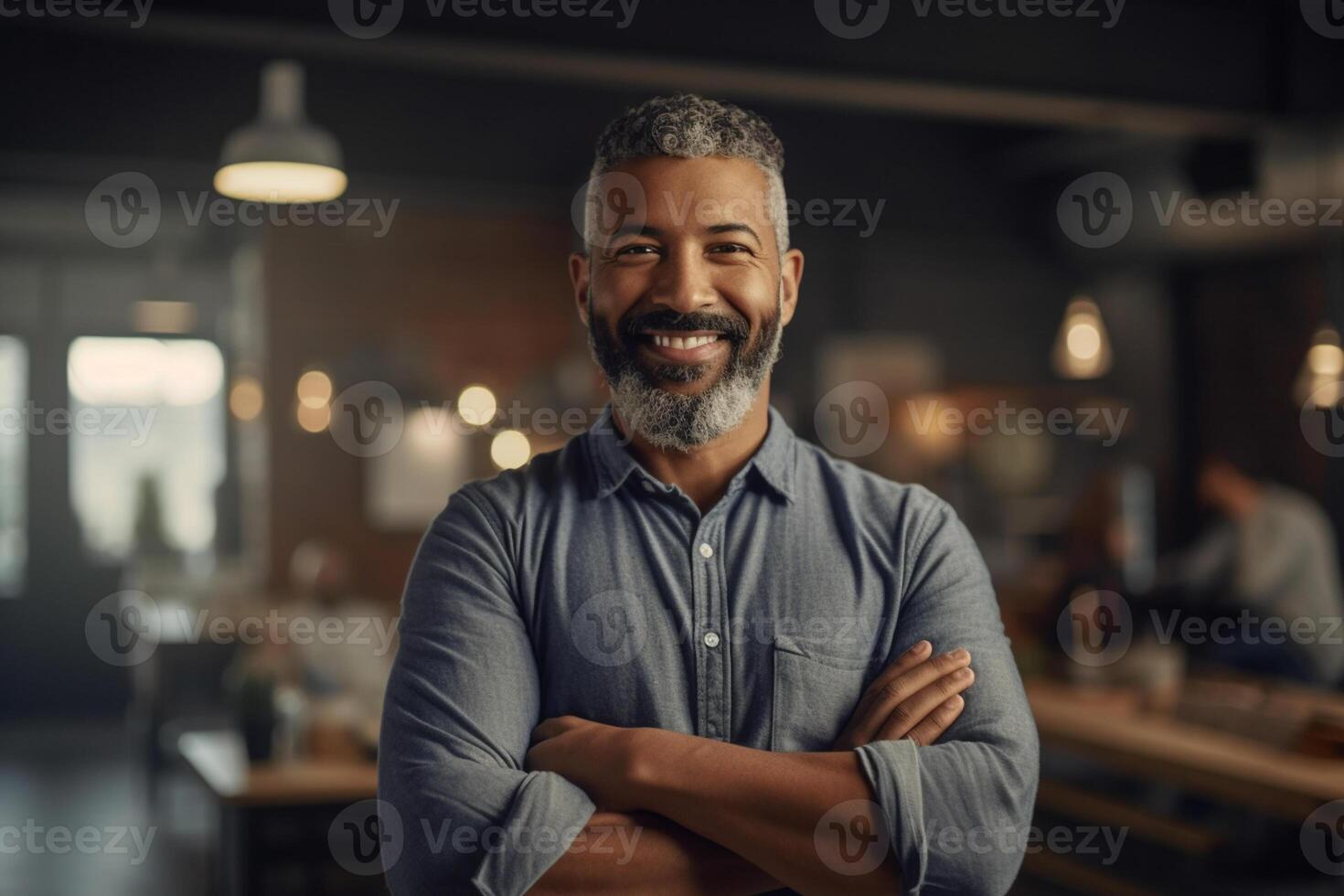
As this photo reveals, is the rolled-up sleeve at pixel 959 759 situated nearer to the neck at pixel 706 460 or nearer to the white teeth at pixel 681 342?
the neck at pixel 706 460

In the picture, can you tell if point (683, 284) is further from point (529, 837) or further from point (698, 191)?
point (529, 837)

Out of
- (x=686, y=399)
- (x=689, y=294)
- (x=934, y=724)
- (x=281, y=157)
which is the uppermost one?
(x=281, y=157)

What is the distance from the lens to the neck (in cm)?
193

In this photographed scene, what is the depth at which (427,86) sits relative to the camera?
22.9 feet

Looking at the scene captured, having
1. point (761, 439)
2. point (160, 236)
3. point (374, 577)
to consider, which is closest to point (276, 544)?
point (374, 577)

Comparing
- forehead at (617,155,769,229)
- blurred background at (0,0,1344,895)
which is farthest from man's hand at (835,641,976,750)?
blurred background at (0,0,1344,895)

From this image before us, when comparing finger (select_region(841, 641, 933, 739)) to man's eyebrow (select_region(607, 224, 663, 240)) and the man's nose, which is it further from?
man's eyebrow (select_region(607, 224, 663, 240))

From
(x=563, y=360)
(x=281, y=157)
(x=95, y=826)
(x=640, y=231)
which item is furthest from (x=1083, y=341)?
(x=95, y=826)

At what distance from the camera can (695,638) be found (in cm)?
183

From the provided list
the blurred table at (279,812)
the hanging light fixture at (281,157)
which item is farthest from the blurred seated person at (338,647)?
the hanging light fixture at (281,157)

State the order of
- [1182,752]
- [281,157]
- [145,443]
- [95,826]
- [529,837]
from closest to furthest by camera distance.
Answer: [529,837], [1182,752], [281,157], [95,826], [145,443]

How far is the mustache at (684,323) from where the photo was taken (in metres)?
1.79

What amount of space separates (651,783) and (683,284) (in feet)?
2.07

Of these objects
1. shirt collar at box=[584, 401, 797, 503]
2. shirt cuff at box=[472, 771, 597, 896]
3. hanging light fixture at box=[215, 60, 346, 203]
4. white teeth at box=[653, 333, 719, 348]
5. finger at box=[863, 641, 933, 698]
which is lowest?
shirt cuff at box=[472, 771, 597, 896]
